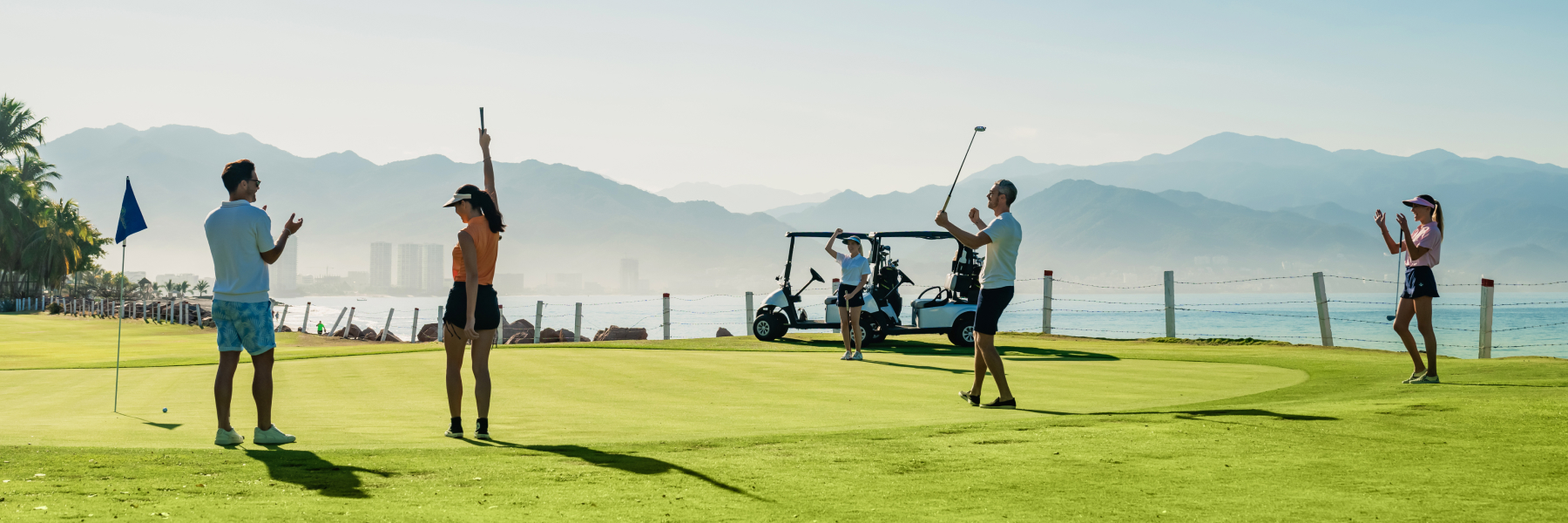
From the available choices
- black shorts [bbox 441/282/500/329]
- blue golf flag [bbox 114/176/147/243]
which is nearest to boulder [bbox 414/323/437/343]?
blue golf flag [bbox 114/176/147/243]

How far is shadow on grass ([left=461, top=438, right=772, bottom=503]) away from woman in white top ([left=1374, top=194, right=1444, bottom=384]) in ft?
23.7

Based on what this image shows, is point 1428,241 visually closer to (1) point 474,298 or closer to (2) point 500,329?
(1) point 474,298

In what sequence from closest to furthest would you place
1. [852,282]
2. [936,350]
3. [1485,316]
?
[1485,316]
[852,282]
[936,350]

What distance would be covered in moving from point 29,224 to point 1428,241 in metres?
82.1

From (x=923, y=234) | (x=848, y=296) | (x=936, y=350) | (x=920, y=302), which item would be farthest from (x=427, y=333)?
(x=848, y=296)

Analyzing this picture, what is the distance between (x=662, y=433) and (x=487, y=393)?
1.13m

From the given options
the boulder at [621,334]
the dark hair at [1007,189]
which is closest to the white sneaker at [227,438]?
the dark hair at [1007,189]

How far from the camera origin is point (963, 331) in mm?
17844

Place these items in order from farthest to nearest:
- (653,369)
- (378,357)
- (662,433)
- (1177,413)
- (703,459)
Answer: (378,357) < (653,369) < (1177,413) < (662,433) < (703,459)

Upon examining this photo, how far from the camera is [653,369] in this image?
1202 cm

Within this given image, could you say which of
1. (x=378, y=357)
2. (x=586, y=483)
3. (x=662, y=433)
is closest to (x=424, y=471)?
(x=586, y=483)

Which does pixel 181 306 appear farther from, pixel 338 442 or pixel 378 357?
pixel 338 442

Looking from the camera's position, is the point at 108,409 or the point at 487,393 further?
the point at 108,409

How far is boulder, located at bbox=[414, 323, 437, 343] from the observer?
1781 inches
